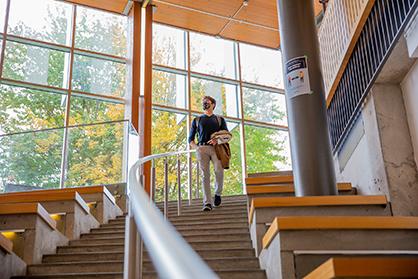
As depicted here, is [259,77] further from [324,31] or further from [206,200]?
[206,200]

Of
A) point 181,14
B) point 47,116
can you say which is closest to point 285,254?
point 47,116

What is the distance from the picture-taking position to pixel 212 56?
11.7m

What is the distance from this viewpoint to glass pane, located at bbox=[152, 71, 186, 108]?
1065 cm

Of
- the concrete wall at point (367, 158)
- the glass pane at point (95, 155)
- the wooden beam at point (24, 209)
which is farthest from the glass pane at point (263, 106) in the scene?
the wooden beam at point (24, 209)

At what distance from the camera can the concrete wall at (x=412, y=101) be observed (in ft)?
13.5

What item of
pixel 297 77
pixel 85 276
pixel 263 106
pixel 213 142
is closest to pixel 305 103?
pixel 297 77

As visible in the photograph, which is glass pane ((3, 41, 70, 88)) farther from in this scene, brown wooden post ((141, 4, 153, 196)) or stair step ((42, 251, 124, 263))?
stair step ((42, 251, 124, 263))

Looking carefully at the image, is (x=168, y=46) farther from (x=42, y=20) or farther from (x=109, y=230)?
(x=109, y=230)

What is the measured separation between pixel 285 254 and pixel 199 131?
9.98 feet

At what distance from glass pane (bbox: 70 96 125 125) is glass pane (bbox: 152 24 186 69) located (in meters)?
1.49

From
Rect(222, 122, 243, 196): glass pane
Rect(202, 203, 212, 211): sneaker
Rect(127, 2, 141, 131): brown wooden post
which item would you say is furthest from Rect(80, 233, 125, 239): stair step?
Rect(222, 122, 243, 196): glass pane

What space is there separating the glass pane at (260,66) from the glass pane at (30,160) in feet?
19.5

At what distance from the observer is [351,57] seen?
5.18m

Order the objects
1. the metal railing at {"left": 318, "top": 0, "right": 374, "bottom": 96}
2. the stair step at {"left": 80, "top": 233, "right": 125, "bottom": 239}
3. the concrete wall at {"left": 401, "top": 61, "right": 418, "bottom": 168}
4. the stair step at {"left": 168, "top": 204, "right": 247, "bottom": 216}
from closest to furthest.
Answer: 1. the concrete wall at {"left": 401, "top": 61, "right": 418, "bottom": 168}
2. the stair step at {"left": 80, "top": 233, "right": 125, "bottom": 239}
3. the metal railing at {"left": 318, "top": 0, "right": 374, "bottom": 96}
4. the stair step at {"left": 168, "top": 204, "right": 247, "bottom": 216}
